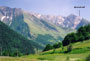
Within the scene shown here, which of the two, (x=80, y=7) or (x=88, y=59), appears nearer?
(x=88, y=59)

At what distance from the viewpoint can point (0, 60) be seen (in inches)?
3509

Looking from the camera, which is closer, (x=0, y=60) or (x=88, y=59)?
(x=88, y=59)

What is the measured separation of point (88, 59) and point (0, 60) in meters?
39.1

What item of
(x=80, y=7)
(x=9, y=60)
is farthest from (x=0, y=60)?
(x=80, y=7)

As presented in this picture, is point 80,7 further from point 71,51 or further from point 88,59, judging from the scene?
point 71,51

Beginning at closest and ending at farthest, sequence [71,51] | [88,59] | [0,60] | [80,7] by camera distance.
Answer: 1. [88,59]
2. [80,7]
3. [0,60]
4. [71,51]

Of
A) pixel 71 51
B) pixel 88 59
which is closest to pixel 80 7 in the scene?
pixel 88 59

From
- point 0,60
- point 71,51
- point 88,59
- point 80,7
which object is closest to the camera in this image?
point 88,59

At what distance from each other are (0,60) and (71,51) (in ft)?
272

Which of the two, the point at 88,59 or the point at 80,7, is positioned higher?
the point at 80,7

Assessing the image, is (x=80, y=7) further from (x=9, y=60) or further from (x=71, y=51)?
(x=71, y=51)

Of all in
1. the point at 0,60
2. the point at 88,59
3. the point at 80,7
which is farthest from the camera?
the point at 0,60

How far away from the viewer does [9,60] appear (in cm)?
9200

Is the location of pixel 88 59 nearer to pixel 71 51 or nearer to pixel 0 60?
pixel 0 60
